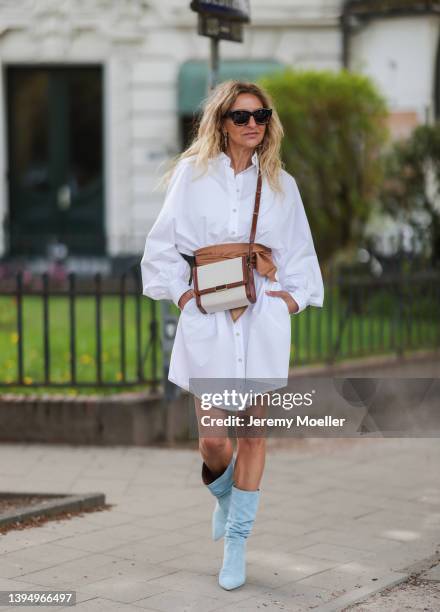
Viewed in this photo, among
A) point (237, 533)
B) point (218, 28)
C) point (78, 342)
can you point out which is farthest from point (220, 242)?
point (78, 342)

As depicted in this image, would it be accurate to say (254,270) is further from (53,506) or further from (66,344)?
(66,344)

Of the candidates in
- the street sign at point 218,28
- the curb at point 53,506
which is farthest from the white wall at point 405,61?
the curb at point 53,506

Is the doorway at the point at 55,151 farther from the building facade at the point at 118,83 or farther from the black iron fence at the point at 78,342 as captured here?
the black iron fence at the point at 78,342

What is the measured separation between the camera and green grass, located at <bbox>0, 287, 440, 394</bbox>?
926 cm

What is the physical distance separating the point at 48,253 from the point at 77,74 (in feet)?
9.78

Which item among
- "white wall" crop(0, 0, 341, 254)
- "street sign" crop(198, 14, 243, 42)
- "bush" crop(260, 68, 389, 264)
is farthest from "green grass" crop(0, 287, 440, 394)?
"white wall" crop(0, 0, 341, 254)

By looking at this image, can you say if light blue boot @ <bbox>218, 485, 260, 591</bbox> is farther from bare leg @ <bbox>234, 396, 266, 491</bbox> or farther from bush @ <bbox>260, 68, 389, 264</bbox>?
bush @ <bbox>260, 68, 389, 264</bbox>

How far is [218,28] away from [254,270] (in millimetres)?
3108

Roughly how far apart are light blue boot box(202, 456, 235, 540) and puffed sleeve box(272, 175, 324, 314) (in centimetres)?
73

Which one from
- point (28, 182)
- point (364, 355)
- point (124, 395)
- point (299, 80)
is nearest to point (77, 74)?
point (28, 182)

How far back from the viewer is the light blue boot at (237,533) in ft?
16.2

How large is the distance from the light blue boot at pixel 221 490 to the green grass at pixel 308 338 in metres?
3.36

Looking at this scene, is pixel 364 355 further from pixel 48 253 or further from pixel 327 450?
pixel 48 253

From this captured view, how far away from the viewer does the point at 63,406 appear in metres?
7.98
